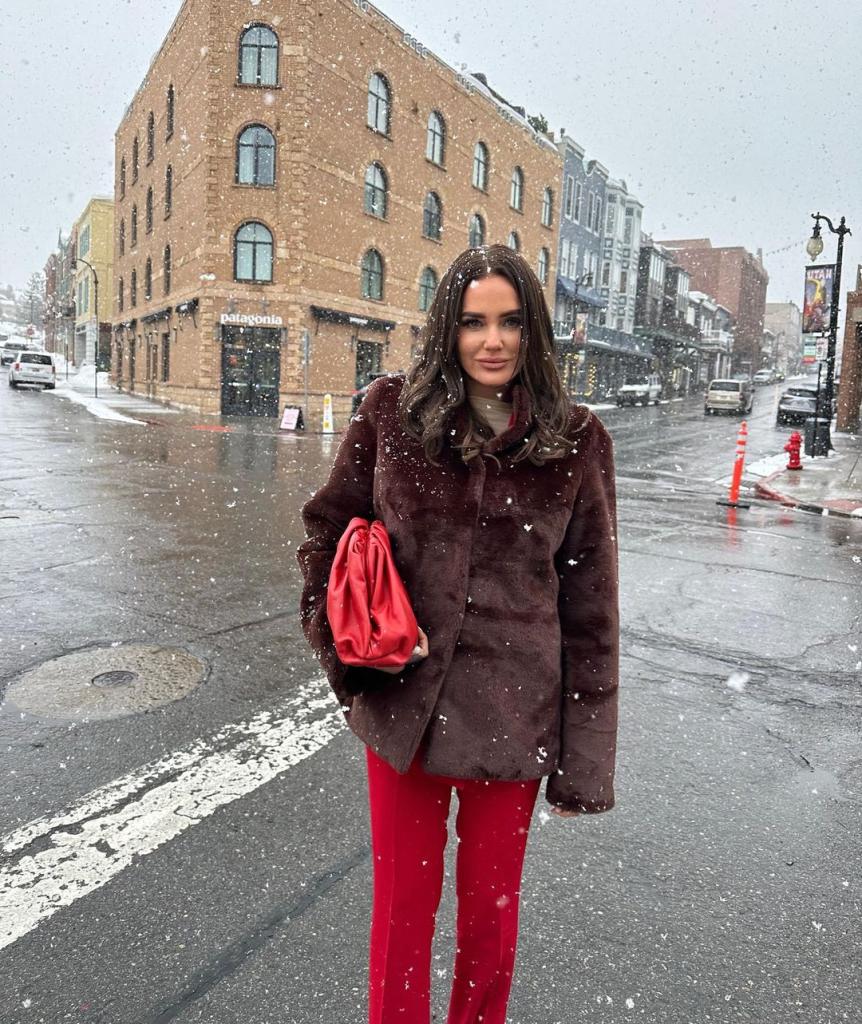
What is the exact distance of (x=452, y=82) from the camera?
113ft

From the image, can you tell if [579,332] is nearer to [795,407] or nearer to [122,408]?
[795,407]

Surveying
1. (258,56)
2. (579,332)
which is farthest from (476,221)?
(258,56)

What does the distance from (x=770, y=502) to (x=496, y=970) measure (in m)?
13.4

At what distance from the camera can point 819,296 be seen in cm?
2211

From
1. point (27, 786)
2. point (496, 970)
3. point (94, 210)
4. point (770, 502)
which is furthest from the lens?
point (94, 210)

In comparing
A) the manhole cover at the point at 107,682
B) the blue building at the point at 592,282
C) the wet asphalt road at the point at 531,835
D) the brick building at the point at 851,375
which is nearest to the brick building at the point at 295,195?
the blue building at the point at 592,282

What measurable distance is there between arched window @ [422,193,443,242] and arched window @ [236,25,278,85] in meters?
8.73

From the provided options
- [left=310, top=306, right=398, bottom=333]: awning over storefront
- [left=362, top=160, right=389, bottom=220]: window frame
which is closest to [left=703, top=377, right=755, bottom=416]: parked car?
[left=310, top=306, right=398, bottom=333]: awning over storefront

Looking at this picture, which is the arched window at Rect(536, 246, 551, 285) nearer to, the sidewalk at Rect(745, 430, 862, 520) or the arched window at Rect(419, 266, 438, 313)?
the arched window at Rect(419, 266, 438, 313)

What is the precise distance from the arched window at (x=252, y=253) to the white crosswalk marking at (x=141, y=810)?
27124mm

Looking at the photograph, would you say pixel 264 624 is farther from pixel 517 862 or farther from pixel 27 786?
pixel 517 862

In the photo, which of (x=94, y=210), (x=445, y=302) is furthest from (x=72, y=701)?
(x=94, y=210)

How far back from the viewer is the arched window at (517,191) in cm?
4053

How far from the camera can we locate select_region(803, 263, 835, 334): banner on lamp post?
864 inches
